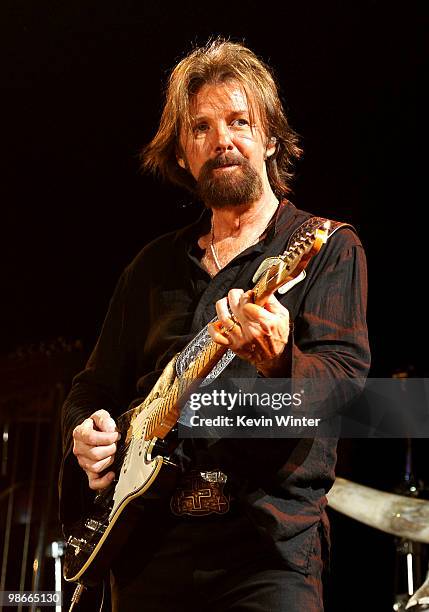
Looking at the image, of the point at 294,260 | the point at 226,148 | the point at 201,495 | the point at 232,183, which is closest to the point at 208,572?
the point at 201,495

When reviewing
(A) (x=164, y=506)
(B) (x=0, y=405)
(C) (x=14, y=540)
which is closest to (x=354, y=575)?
(C) (x=14, y=540)

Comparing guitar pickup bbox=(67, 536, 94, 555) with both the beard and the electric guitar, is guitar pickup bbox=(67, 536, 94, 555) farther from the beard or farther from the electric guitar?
the beard

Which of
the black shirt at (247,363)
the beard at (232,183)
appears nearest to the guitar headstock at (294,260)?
the black shirt at (247,363)

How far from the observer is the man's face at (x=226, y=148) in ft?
7.82

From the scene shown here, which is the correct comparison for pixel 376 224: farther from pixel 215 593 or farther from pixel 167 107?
pixel 215 593

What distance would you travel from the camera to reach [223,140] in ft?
7.86

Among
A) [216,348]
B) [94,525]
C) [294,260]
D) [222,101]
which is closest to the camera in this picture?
[294,260]

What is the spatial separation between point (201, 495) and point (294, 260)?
2.06ft

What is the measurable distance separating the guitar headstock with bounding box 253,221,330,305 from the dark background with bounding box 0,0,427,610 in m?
1.98

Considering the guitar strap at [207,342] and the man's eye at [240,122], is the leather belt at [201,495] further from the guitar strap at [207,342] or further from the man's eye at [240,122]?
the man's eye at [240,122]

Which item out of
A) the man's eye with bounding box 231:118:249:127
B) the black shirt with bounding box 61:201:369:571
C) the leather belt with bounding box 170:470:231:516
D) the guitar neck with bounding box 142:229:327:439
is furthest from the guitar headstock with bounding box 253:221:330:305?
the man's eye with bounding box 231:118:249:127

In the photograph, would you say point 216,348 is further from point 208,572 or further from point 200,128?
point 200,128

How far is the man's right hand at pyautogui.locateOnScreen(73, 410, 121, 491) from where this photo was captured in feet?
7.18

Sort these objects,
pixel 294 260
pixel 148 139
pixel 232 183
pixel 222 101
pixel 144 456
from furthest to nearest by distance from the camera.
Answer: pixel 148 139
pixel 222 101
pixel 232 183
pixel 144 456
pixel 294 260
